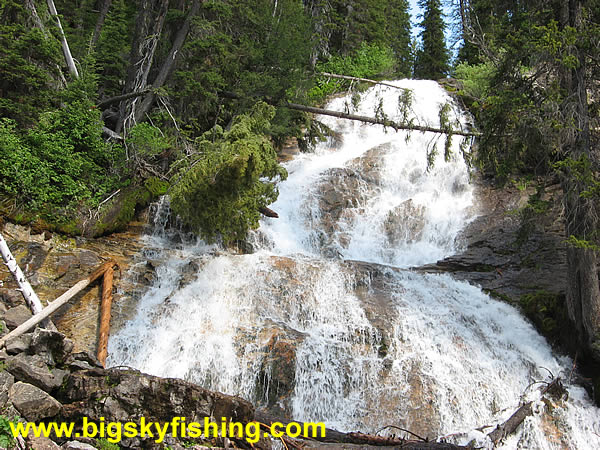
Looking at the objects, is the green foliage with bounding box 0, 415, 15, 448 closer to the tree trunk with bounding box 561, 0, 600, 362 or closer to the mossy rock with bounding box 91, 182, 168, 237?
the mossy rock with bounding box 91, 182, 168, 237

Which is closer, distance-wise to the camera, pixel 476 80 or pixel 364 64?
pixel 476 80

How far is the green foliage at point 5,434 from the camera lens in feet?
13.5

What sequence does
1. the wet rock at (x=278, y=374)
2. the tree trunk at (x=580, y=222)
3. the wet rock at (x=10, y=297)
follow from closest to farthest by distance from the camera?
the wet rock at (x=10, y=297) < the wet rock at (x=278, y=374) < the tree trunk at (x=580, y=222)

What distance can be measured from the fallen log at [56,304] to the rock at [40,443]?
1.97 m

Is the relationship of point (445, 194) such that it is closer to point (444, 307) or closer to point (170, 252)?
point (444, 307)

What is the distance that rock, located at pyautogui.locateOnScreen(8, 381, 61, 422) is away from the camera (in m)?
4.66

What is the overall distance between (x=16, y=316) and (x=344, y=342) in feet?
18.6

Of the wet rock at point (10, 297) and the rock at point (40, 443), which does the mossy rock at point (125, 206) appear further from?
the rock at point (40, 443)

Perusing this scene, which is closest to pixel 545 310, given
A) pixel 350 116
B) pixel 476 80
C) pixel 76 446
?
pixel 350 116

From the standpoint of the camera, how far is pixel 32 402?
475cm

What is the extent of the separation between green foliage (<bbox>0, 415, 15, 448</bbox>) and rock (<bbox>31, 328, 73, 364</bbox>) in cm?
151

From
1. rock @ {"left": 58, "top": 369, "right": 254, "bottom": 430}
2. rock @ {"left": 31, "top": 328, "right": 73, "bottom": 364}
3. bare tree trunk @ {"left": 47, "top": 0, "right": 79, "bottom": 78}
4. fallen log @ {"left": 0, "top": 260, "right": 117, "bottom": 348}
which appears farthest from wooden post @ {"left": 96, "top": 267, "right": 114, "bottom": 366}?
bare tree trunk @ {"left": 47, "top": 0, "right": 79, "bottom": 78}

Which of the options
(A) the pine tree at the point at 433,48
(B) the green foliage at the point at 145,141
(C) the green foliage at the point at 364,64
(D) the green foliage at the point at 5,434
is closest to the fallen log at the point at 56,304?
(D) the green foliage at the point at 5,434

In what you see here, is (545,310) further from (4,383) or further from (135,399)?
(4,383)
